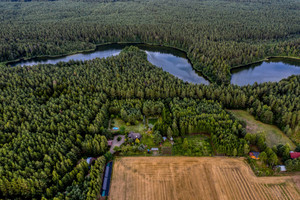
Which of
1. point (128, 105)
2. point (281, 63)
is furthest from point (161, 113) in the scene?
point (281, 63)

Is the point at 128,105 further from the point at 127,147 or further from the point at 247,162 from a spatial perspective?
the point at 247,162

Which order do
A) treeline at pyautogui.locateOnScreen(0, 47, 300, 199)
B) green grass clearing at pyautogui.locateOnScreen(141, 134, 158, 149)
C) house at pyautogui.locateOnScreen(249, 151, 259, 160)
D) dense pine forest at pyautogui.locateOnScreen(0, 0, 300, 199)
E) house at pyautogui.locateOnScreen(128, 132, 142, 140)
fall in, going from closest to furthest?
treeline at pyautogui.locateOnScreen(0, 47, 300, 199)
dense pine forest at pyautogui.locateOnScreen(0, 0, 300, 199)
house at pyautogui.locateOnScreen(249, 151, 259, 160)
green grass clearing at pyautogui.locateOnScreen(141, 134, 158, 149)
house at pyautogui.locateOnScreen(128, 132, 142, 140)

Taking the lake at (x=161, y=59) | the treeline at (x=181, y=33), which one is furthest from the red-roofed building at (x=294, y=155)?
the lake at (x=161, y=59)

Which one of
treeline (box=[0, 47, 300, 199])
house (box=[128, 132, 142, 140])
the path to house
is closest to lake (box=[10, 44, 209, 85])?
treeline (box=[0, 47, 300, 199])

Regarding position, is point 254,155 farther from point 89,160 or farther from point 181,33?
point 181,33

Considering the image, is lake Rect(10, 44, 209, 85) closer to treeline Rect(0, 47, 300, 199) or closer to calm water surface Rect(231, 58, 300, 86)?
calm water surface Rect(231, 58, 300, 86)

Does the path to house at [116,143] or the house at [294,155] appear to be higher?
the house at [294,155]

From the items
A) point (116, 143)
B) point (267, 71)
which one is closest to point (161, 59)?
point (267, 71)

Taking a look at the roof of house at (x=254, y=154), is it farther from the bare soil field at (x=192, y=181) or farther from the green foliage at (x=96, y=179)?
the green foliage at (x=96, y=179)
